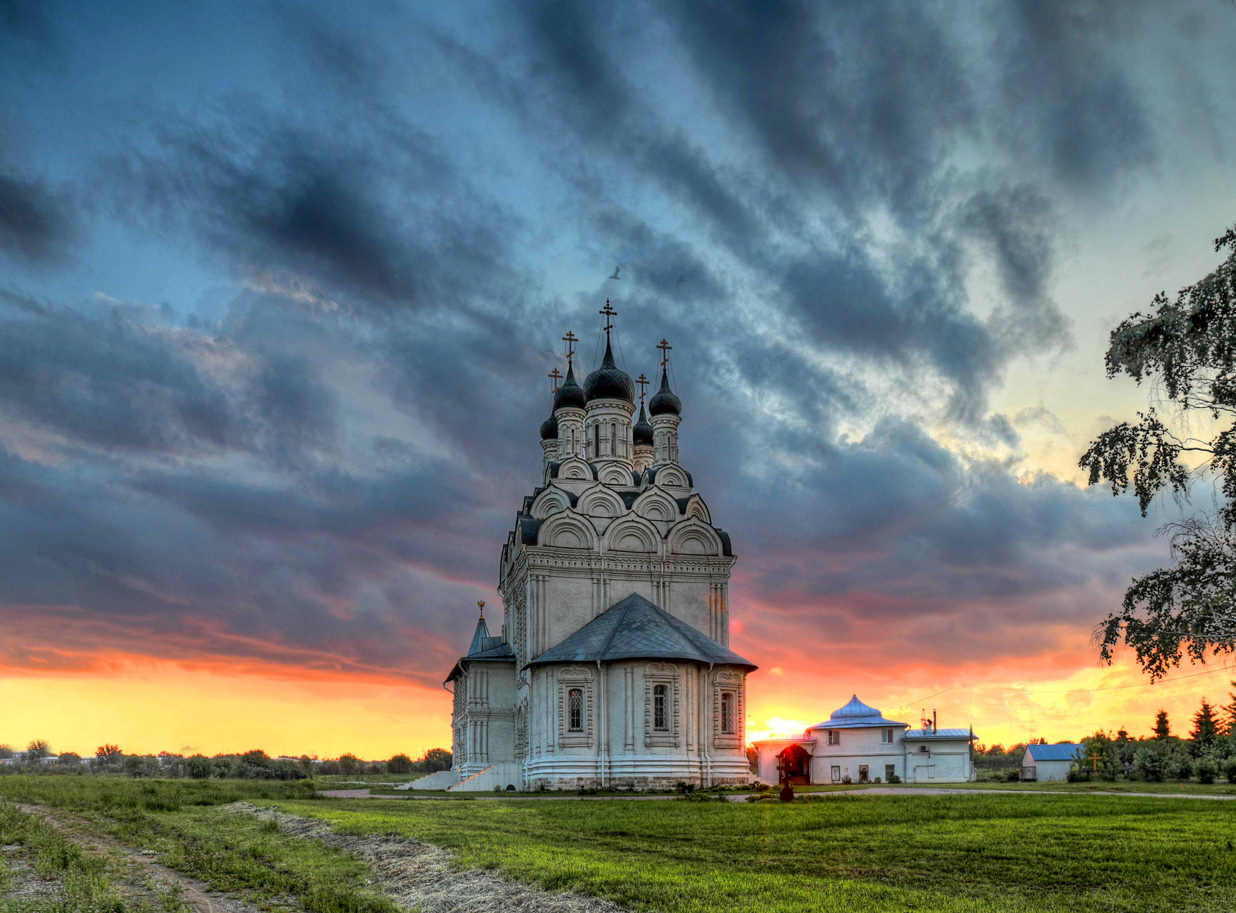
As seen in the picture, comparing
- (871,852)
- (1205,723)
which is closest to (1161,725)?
(1205,723)

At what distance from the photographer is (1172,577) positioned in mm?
14953

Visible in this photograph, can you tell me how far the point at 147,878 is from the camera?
561 inches

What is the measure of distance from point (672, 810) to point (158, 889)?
10.1m

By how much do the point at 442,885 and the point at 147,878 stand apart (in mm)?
4926

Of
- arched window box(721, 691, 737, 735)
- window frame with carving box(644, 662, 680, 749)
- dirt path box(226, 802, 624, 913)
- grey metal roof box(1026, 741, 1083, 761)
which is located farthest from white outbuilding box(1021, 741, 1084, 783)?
dirt path box(226, 802, 624, 913)

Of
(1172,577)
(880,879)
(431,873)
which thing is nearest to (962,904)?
(880,879)

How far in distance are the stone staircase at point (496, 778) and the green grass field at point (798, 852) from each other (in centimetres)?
Result: 1378

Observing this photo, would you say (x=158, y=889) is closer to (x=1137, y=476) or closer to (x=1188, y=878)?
(x=1188, y=878)

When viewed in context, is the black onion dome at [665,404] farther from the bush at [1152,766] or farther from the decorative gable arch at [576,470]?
the bush at [1152,766]

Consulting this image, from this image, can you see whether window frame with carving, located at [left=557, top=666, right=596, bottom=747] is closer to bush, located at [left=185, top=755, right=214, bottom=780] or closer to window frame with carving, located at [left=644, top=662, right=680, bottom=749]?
window frame with carving, located at [left=644, top=662, right=680, bottom=749]

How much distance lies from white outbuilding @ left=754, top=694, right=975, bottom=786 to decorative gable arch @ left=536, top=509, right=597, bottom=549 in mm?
14719

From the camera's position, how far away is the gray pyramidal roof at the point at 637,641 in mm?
33281

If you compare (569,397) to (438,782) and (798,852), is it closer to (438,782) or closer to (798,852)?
(438,782)

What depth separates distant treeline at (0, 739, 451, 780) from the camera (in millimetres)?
51469
